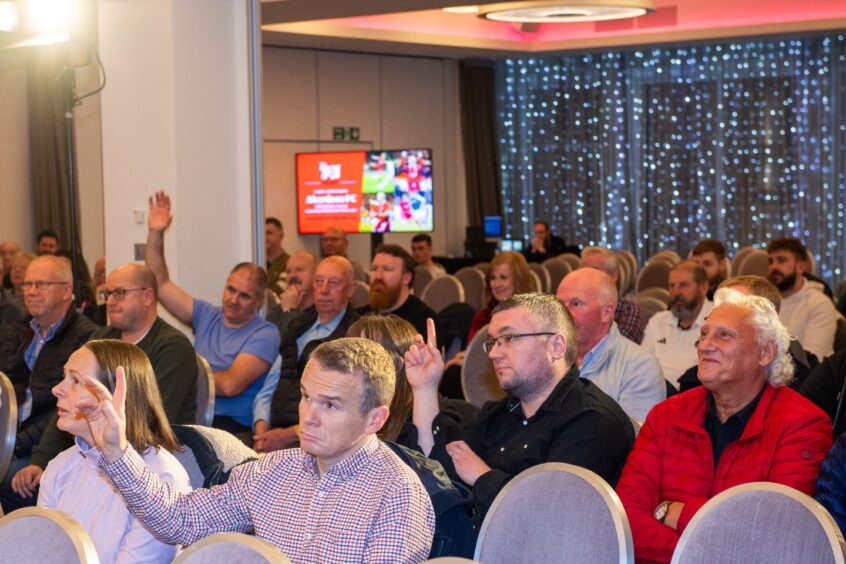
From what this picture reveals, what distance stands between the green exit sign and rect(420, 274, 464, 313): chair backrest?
6.22 m

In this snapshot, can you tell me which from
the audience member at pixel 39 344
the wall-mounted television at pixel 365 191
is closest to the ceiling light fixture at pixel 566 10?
the wall-mounted television at pixel 365 191

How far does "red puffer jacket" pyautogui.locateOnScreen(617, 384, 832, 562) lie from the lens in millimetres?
3332

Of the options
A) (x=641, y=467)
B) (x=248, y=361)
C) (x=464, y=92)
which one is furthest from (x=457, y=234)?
(x=641, y=467)

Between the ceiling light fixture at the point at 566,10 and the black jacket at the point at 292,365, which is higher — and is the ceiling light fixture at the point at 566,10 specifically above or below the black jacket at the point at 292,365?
above

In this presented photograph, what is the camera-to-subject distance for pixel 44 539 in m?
2.71

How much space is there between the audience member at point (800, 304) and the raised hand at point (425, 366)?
3775 millimetres

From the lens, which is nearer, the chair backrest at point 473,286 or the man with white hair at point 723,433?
the man with white hair at point 723,433

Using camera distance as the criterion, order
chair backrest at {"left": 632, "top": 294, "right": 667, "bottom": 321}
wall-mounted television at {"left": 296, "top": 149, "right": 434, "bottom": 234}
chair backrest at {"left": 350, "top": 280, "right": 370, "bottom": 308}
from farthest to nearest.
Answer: wall-mounted television at {"left": 296, "top": 149, "right": 434, "bottom": 234}, chair backrest at {"left": 350, "top": 280, "right": 370, "bottom": 308}, chair backrest at {"left": 632, "top": 294, "right": 667, "bottom": 321}

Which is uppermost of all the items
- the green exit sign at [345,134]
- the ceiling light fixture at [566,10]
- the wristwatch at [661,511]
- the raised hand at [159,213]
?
the ceiling light fixture at [566,10]

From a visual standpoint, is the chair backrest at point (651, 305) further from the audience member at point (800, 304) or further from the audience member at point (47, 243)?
the audience member at point (47, 243)

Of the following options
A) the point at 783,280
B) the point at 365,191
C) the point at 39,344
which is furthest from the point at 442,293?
the point at 365,191

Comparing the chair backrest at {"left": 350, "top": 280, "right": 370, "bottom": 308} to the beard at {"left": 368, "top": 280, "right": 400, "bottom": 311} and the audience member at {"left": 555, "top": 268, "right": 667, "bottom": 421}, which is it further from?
the audience member at {"left": 555, "top": 268, "right": 667, "bottom": 421}

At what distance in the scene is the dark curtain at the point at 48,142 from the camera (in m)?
7.28

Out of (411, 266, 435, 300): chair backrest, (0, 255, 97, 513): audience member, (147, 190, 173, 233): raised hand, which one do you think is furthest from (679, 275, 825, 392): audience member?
(411, 266, 435, 300): chair backrest
